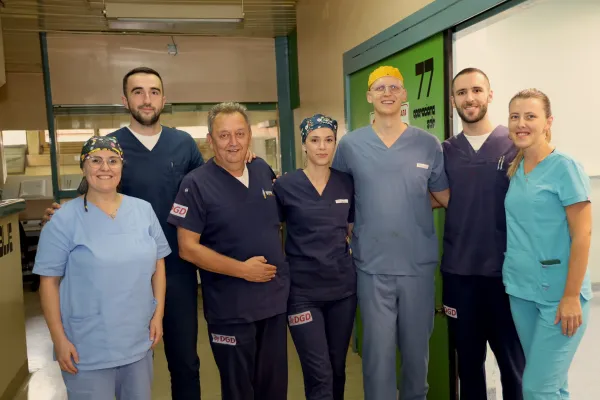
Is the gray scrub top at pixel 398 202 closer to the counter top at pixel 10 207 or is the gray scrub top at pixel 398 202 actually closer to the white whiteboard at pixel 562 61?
the white whiteboard at pixel 562 61

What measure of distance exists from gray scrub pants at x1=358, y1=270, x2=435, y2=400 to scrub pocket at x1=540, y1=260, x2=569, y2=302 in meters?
0.48

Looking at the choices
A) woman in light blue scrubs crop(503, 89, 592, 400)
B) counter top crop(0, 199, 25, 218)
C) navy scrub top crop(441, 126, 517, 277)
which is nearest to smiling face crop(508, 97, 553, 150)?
woman in light blue scrubs crop(503, 89, 592, 400)

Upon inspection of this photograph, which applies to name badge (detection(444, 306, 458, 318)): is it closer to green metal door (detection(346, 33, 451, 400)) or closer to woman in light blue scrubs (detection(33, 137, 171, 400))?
green metal door (detection(346, 33, 451, 400))

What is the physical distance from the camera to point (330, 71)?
388 centimetres

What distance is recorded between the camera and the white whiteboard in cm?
340

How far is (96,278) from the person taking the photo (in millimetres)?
1587


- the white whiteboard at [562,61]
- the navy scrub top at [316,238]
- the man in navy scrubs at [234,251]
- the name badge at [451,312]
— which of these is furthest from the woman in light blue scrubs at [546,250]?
the white whiteboard at [562,61]

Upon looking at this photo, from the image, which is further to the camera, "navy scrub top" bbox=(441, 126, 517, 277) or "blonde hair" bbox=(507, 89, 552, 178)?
"navy scrub top" bbox=(441, 126, 517, 277)

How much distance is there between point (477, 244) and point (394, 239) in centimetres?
32

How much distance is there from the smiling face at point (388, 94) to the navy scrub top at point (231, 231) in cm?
62

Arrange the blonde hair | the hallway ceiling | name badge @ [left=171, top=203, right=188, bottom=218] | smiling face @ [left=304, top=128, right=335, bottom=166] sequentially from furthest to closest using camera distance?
the hallway ceiling < smiling face @ [left=304, top=128, right=335, bottom=166] < name badge @ [left=171, top=203, right=188, bottom=218] < the blonde hair

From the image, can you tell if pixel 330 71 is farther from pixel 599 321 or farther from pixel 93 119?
pixel 93 119

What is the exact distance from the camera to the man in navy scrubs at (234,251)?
1.85 metres

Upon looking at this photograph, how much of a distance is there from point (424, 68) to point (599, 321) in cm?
251
